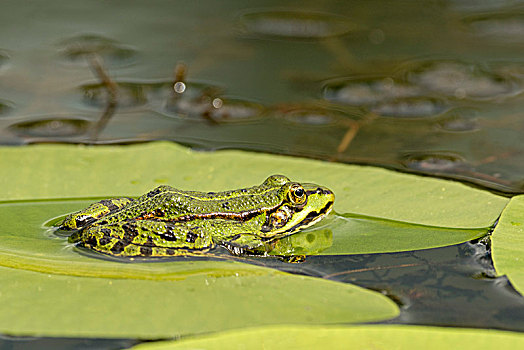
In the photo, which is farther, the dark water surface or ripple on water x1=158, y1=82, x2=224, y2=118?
ripple on water x1=158, y1=82, x2=224, y2=118

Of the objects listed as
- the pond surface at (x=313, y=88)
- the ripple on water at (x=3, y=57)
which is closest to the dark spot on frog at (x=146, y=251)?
the pond surface at (x=313, y=88)

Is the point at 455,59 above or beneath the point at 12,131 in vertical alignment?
above

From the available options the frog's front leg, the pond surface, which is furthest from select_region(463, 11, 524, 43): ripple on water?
the frog's front leg

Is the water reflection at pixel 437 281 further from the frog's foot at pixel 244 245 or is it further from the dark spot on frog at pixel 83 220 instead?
the dark spot on frog at pixel 83 220

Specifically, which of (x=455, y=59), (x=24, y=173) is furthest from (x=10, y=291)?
(x=455, y=59)

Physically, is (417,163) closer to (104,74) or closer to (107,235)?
(107,235)

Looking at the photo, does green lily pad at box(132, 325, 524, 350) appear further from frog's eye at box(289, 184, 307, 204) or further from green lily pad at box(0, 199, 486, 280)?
frog's eye at box(289, 184, 307, 204)
